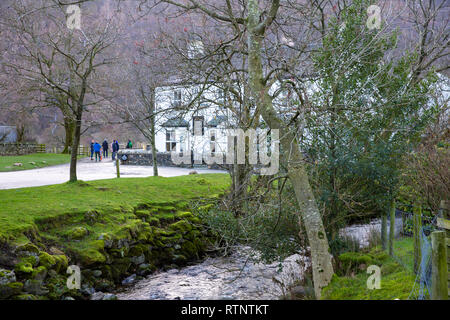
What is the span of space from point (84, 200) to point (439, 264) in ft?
30.4

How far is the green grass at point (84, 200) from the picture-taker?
8.77m

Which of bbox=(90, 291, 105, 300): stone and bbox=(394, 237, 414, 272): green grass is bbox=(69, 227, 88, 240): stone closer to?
bbox=(90, 291, 105, 300): stone

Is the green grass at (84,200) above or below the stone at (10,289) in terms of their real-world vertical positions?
above

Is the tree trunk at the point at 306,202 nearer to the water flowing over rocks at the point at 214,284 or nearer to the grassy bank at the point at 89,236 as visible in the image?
the water flowing over rocks at the point at 214,284

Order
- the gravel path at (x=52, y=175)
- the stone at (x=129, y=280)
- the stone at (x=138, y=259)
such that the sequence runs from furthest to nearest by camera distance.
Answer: the gravel path at (x=52, y=175) → the stone at (x=138, y=259) → the stone at (x=129, y=280)

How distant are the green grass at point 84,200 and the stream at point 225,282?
193 cm

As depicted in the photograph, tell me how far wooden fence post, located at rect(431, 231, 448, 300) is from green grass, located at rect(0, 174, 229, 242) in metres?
7.14

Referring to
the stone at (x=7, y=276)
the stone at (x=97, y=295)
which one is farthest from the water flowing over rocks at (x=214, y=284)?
the stone at (x=7, y=276)

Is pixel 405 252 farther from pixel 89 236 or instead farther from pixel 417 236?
pixel 89 236

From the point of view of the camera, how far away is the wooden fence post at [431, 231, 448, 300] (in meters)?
3.92

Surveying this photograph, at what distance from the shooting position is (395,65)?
9.28 meters

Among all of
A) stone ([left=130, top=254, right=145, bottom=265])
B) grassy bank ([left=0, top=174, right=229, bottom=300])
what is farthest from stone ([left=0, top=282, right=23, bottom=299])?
stone ([left=130, top=254, right=145, bottom=265])
